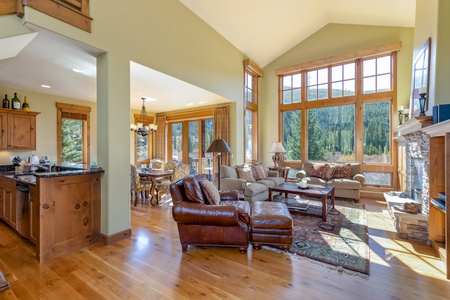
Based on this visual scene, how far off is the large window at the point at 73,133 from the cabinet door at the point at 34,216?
299 centimetres

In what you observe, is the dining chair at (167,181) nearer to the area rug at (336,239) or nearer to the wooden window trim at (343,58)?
the area rug at (336,239)

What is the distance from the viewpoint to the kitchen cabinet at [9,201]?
3082 millimetres

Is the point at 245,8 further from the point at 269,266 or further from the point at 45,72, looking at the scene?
the point at 269,266

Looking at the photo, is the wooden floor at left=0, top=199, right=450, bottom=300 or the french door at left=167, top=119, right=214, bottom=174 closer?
the wooden floor at left=0, top=199, right=450, bottom=300

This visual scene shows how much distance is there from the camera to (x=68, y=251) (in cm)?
268

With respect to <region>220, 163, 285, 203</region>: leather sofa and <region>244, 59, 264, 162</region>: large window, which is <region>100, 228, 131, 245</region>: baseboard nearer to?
<region>220, 163, 285, 203</region>: leather sofa

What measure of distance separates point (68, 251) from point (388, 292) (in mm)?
3534

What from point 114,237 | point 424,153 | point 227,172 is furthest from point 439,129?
point 114,237

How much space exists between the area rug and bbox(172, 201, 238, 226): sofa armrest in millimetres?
907

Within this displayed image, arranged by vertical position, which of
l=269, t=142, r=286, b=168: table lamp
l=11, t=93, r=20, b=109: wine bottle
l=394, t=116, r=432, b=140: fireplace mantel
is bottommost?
l=269, t=142, r=286, b=168: table lamp

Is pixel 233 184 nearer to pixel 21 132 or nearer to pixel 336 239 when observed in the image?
pixel 336 239

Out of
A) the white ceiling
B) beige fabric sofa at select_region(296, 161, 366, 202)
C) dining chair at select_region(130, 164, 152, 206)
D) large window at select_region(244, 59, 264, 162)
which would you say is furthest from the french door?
beige fabric sofa at select_region(296, 161, 366, 202)

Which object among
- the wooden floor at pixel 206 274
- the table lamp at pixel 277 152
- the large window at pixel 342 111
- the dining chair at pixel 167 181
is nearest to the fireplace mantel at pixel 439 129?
the wooden floor at pixel 206 274

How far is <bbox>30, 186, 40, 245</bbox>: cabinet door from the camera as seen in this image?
2.51m
